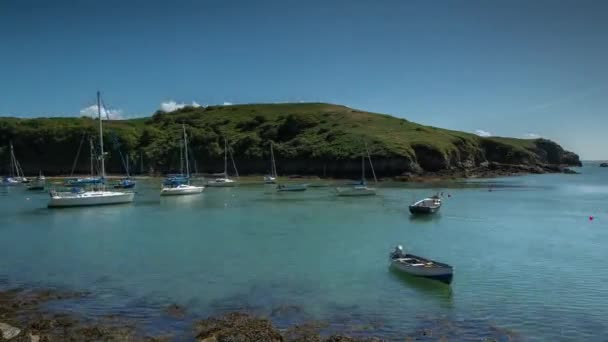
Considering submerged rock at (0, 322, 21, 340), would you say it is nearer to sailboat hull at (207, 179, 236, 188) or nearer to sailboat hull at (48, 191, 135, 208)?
sailboat hull at (48, 191, 135, 208)

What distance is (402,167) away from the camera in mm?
110062

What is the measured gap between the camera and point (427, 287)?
22922 millimetres

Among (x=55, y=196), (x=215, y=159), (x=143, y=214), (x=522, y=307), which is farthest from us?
(x=215, y=159)

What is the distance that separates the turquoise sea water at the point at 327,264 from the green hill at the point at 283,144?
208 feet

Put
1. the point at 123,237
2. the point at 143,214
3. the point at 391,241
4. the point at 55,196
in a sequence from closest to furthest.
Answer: the point at 391,241 < the point at 123,237 < the point at 143,214 < the point at 55,196

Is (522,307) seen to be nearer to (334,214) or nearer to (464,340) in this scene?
(464,340)

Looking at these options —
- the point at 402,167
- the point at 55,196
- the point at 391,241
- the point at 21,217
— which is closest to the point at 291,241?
the point at 391,241

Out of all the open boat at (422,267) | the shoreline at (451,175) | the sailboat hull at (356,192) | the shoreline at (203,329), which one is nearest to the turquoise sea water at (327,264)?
the shoreline at (203,329)

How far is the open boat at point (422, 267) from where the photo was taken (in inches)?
902

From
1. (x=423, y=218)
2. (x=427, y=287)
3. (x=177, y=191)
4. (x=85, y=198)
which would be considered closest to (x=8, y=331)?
(x=427, y=287)

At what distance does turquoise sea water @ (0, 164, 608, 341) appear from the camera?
1917 centimetres

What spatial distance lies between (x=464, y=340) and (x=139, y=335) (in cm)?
1121

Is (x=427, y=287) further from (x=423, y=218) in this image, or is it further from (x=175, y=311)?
(x=423, y=218)

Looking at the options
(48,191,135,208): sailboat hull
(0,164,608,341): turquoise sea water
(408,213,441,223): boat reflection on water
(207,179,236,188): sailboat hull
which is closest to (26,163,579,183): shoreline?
(207,179,236,188): sailboat hull
